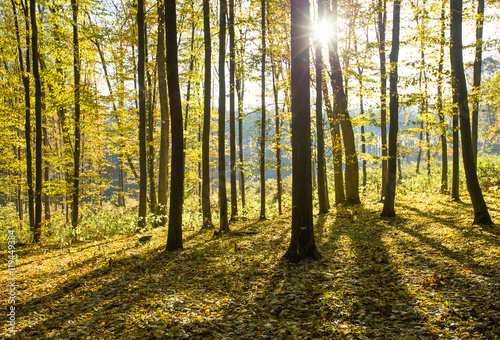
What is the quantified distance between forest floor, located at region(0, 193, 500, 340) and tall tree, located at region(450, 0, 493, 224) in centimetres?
65

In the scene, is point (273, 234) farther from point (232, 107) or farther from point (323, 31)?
point (323, 31)

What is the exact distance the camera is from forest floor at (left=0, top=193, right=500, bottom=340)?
3736mm

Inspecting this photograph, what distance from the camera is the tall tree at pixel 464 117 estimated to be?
7.74m

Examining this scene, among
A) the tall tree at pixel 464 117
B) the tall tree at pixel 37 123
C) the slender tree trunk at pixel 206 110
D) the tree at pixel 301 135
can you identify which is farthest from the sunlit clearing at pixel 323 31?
the tall tree at pixel 37 123

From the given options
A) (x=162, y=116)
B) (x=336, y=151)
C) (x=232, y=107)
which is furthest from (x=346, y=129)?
(x=162, y=116)

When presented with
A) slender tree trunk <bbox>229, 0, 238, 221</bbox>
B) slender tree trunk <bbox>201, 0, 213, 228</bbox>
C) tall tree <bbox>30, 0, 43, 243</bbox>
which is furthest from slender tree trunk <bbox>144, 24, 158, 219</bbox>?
tall tree <bbox>30, 0, 43, 243</bbox>

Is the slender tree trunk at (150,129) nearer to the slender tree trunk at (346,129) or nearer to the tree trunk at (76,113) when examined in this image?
the tree trunk at (76,113)

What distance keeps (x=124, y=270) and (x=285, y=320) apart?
15.0 feet

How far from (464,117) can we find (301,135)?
5.20 meters

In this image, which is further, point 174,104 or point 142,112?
point 142,112

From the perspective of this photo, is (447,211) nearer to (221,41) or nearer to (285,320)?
(285,320)

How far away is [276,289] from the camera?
202 inches

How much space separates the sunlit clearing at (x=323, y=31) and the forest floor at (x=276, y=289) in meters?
8.35

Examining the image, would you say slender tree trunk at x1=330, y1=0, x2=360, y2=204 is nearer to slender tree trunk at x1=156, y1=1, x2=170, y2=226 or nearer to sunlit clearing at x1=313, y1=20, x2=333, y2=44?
sunlit clearing at x1=313, y1=20, x2=333, y2=44
